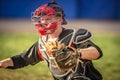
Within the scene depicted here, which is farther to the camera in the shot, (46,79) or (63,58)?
(46,79)

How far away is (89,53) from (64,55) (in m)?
0.21

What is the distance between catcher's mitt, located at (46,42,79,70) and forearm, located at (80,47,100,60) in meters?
0.05

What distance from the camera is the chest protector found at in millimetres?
3089

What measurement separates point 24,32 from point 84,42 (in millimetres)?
4155

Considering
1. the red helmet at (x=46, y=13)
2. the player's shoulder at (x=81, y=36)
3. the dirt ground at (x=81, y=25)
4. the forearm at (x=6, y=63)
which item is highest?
the red helmet at (x=46, y=13)

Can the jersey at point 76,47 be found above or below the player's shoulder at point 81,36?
below

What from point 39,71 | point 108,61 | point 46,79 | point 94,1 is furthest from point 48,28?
point 94,1

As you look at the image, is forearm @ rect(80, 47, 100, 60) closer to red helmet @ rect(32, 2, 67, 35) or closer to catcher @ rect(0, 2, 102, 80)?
catcher @ rect(0, 2, 102, 80)

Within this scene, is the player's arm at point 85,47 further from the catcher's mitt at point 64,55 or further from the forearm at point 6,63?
the forearm at point 6,63

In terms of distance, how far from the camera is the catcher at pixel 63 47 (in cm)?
307

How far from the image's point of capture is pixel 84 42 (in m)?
3.07

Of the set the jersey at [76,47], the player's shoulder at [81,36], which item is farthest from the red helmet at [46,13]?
the player's shoulder at [81,36]

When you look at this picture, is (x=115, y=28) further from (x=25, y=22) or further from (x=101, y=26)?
(x=25, y=22)

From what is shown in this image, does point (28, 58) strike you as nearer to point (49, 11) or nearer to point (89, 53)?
point (49, 11)
